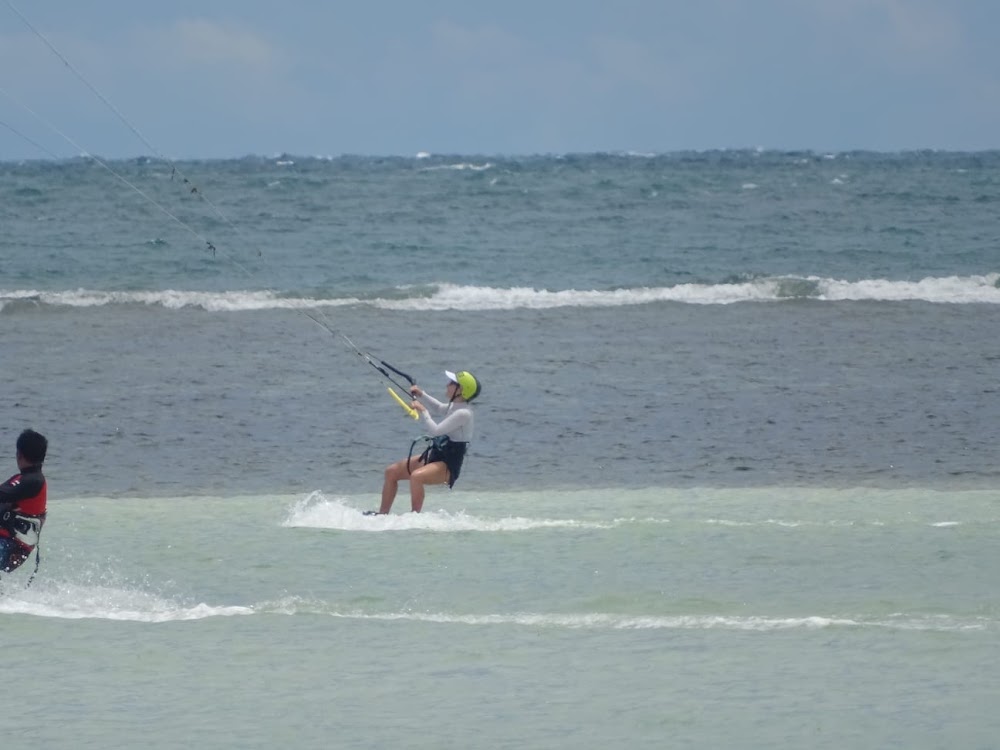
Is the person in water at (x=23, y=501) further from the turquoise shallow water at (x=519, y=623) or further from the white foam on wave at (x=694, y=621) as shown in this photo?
the white foam on wave at (x=694, y=621)

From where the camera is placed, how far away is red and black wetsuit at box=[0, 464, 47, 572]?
29.5ft

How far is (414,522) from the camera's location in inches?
455

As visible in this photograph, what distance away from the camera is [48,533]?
445 inches

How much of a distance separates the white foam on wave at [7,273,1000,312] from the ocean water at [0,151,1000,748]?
13cm

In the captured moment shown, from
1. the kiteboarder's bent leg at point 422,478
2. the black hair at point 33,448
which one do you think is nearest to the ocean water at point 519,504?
the kiteboarder's bent leg at point 422,478

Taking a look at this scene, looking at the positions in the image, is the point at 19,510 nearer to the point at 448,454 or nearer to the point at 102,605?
the point at 102,605

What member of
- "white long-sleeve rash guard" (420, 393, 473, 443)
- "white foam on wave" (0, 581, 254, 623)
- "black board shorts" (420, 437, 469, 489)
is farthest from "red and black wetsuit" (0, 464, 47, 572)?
"black board shorts" (420, 437, 469, 489)

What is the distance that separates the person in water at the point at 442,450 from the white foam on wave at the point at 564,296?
15.1m

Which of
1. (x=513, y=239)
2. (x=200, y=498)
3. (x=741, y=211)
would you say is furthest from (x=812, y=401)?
(x=741, y=211)

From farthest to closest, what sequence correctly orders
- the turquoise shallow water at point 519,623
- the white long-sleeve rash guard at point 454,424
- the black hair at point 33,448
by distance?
the white long-sleeve rash guard at point 454,424 → the black hair at point 33,448 → the turquoise shallow water at point 519,623

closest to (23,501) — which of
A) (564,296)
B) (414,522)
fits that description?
(414,522)

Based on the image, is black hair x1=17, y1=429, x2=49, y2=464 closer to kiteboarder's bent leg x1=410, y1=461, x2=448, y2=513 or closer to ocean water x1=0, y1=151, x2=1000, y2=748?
ocean water x1=0, y1=151, x2=1000, y2=748

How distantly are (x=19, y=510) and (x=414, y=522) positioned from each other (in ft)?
10.9

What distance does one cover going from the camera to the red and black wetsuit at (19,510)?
8.98 metres
